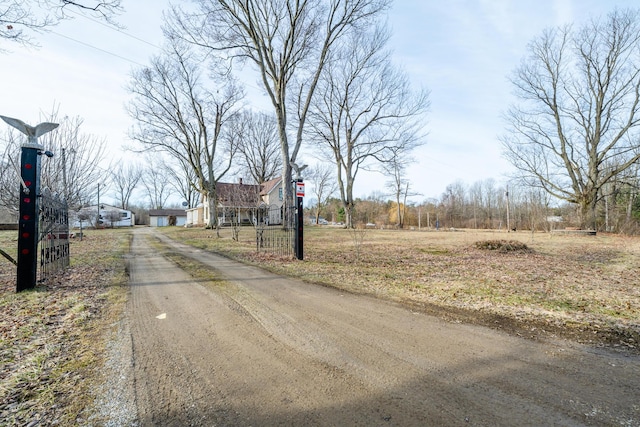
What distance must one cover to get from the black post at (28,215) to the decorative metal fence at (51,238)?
447mm

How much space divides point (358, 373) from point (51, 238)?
7.90 meters

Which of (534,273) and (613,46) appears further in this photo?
(613,46)

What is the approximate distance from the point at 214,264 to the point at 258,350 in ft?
19.4

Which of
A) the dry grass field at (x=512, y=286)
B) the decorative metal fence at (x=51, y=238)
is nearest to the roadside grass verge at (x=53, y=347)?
the decorative metal fence at (x=51, y=238)

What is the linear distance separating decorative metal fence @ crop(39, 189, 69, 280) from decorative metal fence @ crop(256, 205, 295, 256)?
5.69 meters

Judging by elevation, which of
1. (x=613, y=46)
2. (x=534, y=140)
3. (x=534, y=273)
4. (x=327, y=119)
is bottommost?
(x=534, y=273)

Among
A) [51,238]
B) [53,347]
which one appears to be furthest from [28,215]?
[53,347]

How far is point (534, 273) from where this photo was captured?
22.5ft

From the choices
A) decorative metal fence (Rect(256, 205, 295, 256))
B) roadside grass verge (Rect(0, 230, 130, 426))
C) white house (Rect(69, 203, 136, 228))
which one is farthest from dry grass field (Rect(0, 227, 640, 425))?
white house (Rect(69, 203, 136, 228))

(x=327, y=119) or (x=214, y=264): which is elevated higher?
(x=327, y=119)

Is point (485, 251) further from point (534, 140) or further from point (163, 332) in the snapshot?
point (534, 140)

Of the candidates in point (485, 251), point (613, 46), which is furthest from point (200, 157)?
point (613, 46)

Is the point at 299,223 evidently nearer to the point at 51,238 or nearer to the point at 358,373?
the point at 51,238

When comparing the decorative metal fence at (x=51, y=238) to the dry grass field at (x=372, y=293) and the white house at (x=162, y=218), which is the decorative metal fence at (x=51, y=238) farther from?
the white house at (x=162, y=218)
